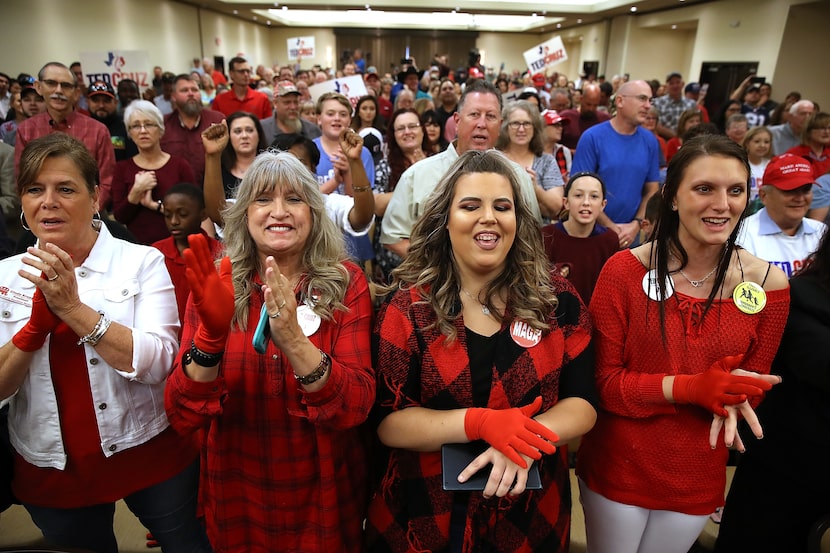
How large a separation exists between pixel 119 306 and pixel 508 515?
49.5 inches

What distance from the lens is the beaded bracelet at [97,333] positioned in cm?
132

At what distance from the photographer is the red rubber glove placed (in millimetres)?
1298

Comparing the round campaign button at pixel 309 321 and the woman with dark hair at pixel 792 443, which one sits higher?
the round campaign button at pixel 309 321

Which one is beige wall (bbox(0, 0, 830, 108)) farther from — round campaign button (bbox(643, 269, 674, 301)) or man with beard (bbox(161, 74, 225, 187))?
round campaign button (bbox(643, 269, 674, 301))

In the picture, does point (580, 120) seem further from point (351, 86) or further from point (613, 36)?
point (613, 36)

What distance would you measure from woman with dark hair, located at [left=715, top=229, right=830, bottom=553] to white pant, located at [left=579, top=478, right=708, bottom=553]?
0.95 feet

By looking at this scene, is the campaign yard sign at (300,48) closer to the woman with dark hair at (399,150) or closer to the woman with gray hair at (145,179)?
the woman with dark hair at (399,150)

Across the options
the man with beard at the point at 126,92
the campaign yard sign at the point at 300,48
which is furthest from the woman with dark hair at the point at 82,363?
the campaign yard sign at the point at 300,48

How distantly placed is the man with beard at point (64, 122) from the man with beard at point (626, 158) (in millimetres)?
3461

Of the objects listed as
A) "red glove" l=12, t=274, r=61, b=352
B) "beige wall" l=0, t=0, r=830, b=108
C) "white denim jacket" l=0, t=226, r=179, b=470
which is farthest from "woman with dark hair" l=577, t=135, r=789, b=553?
"beige wall" l=0, t=0, r=830, b=108

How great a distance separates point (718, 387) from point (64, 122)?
14.4ft

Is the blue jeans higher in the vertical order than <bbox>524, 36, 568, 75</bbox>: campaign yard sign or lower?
lower

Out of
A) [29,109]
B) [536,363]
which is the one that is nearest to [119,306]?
[536,363]

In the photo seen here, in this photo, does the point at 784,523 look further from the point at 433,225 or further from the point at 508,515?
the point at 433,225
